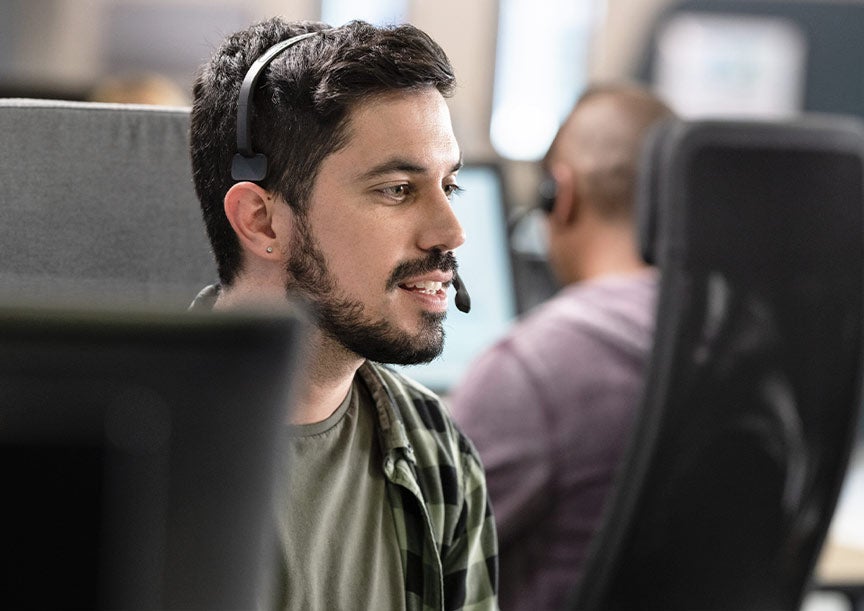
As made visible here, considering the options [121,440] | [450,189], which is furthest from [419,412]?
[121,440]

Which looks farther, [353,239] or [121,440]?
[353,239]

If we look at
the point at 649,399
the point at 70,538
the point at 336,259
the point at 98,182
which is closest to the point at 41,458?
the point at 70,538

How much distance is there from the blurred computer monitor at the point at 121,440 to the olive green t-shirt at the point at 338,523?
0.56 m

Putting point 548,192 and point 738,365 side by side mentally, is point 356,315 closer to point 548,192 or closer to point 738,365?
point 738,365

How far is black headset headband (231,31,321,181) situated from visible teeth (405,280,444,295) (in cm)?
15

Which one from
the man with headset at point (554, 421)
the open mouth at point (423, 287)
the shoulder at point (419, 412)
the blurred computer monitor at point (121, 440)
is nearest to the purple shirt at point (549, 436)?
the man with headset at point (554, 421)

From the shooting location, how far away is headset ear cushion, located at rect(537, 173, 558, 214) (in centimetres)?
203

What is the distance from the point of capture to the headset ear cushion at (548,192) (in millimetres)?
2027

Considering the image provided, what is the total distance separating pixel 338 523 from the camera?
104cm

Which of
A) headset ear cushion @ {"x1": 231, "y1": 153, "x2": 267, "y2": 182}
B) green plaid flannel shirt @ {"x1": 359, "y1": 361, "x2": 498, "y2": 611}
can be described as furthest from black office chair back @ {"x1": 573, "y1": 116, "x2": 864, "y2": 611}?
headset ear cushion @ {"x1": 231, "y1": 153, "x2": 267, "y2": 182}

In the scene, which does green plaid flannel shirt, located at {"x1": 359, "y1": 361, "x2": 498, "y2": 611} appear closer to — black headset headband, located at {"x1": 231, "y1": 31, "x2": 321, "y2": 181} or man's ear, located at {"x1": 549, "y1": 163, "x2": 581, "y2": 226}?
black headset headband, located at {"x1": 231, "y1": 31, "x2": 321, "y2": 181}

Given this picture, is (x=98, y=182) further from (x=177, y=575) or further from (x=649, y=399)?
(x=177, y=575)

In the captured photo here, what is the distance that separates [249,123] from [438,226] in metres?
0.17

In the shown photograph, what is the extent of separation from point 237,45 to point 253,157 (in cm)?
10
